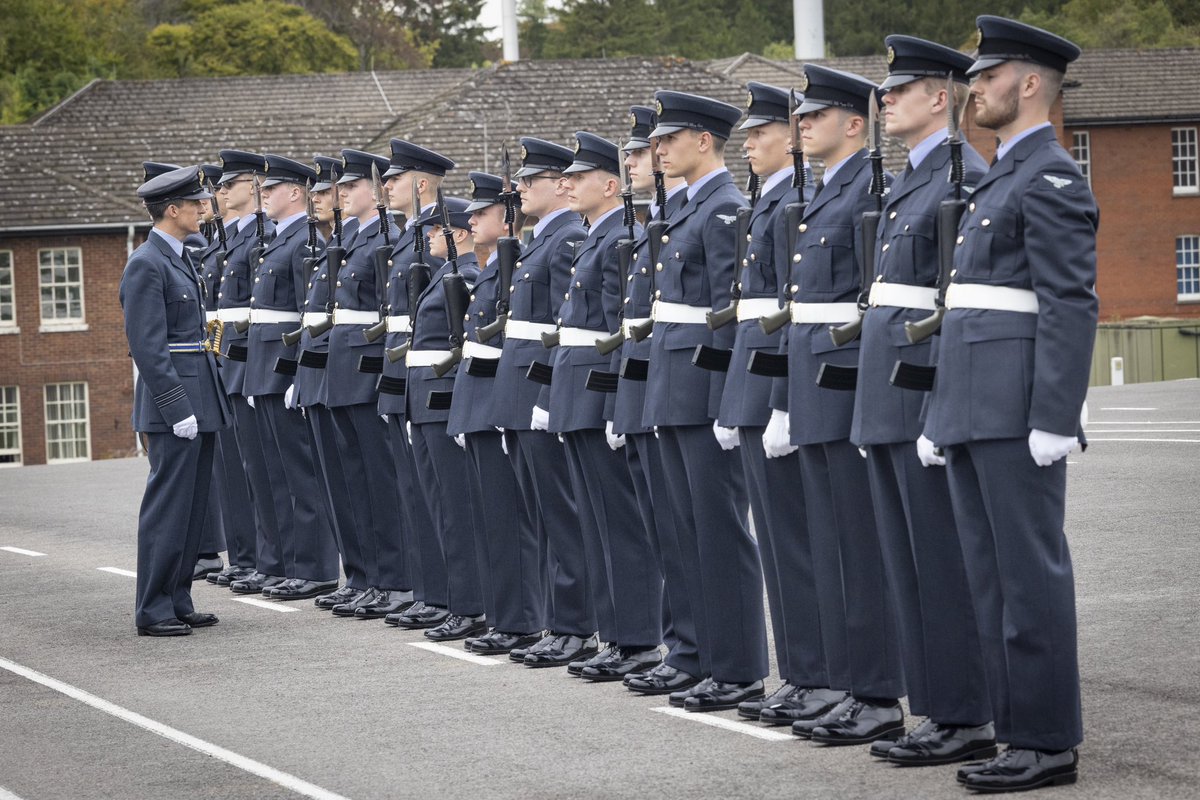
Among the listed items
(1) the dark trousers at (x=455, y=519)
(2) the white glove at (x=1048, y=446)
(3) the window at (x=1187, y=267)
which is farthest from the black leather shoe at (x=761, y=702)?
A: (3) the window at (x=1187, y=267)

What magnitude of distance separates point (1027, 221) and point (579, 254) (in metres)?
3.06

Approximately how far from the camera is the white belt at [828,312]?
22.4 feet

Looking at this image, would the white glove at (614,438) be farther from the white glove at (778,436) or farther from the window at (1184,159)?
the window at (1184,159)

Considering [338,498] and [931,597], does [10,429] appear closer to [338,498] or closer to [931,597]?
[338,498]

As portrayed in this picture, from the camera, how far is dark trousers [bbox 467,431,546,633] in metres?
9.22

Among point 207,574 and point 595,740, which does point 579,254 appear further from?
point 207,574

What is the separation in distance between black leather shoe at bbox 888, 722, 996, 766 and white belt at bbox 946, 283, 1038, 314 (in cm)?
147

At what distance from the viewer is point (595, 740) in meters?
6.95

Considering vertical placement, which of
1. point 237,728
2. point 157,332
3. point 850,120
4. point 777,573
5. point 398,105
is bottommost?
point 237,728

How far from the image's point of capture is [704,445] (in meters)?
7.65

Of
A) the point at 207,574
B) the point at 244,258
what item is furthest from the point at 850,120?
the point at 207,574

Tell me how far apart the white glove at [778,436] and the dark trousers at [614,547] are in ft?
5.11

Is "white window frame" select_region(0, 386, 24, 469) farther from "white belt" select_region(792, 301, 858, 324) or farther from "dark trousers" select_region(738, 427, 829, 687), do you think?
"white belt" select_region(792, 301, 858, 324)

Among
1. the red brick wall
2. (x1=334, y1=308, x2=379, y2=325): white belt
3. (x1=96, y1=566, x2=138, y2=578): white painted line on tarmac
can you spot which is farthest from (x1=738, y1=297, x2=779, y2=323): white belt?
the red brick wall
